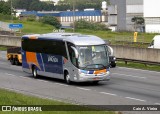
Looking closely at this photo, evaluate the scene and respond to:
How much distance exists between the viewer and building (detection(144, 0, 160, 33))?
110688 mm

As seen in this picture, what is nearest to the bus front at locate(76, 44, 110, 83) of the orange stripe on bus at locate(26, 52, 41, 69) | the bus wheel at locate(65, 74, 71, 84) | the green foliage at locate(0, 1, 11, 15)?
the bus wheel at locate(65, 74, 71, 84)

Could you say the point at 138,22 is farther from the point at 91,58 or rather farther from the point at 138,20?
the point at 91,58

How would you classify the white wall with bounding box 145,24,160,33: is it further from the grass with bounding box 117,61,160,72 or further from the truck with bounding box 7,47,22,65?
the truck with bounding box 7,47,22,65

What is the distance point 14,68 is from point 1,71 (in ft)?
7.69

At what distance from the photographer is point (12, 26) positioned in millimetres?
72000

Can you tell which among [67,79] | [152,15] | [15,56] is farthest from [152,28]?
[67,79]

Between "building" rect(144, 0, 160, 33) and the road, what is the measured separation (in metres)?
76.4

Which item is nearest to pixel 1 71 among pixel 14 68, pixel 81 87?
pixel 14 68

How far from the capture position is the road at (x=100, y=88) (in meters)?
22.1

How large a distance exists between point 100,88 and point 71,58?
8.51 feet

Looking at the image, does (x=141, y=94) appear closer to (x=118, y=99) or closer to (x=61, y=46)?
(x=118, y=99)

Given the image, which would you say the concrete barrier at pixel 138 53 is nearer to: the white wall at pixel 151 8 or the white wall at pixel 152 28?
the white wall at pixel 152 28

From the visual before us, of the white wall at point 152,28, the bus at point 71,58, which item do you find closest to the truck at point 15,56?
the bus at point 71,58

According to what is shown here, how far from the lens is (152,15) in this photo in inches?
4505
